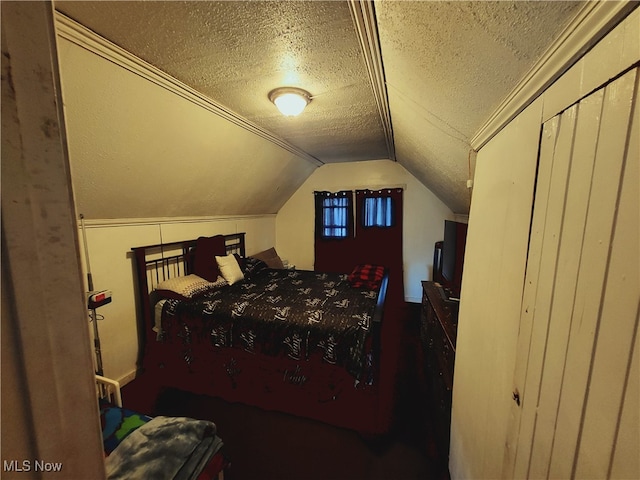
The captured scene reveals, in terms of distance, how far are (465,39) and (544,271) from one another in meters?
0.83

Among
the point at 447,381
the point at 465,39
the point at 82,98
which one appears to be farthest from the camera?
the point at 447,381

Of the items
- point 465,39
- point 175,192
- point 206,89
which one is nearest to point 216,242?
point 175,192

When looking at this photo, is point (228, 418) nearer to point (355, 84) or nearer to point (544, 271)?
point (544, 271)

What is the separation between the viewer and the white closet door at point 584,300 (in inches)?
17.4

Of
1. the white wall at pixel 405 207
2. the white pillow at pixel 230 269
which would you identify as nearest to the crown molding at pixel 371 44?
the white wall at pixel 405 207

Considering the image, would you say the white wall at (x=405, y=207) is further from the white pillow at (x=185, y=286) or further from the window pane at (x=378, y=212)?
the white pillow at (x=185, y=286)

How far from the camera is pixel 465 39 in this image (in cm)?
87

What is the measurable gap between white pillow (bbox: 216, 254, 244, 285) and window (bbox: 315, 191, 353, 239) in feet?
5.76

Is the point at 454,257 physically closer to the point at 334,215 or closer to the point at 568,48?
the point at 568,48

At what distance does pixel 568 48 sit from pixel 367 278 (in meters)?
2.68

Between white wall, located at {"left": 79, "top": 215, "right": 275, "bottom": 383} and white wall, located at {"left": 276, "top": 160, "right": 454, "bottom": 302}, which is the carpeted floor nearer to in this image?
white wall, located at {"left": 79, "top": 215, "right": 275, "bottom": 383}

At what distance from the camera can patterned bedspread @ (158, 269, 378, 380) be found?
6.34 feet

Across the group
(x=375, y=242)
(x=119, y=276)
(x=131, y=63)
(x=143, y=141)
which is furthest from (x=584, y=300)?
(x=375, y=242)

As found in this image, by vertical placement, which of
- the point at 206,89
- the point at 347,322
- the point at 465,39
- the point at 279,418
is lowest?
the point at 279,418
